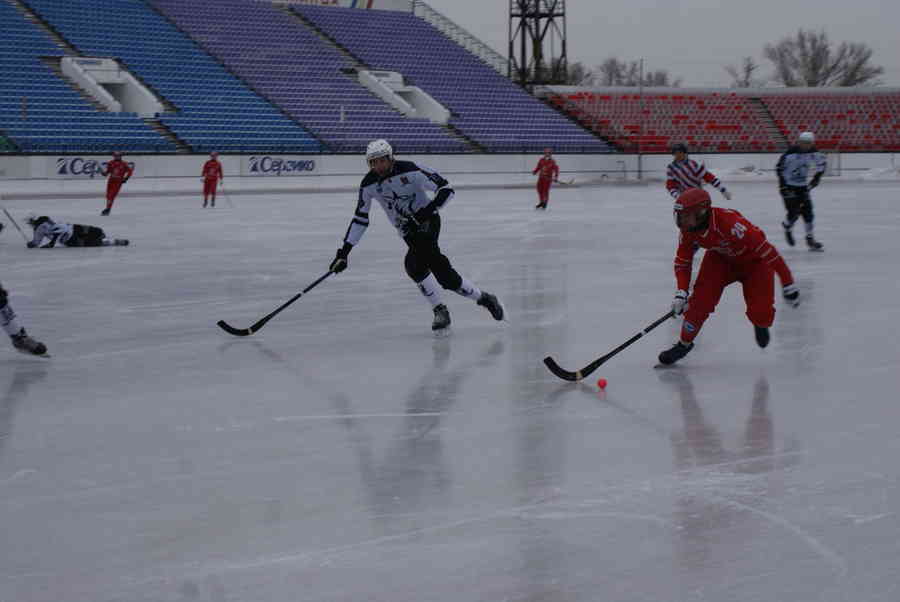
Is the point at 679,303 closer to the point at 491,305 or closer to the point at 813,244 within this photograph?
the point at 491,305

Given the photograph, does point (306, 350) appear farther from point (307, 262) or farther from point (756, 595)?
point (307, 262)

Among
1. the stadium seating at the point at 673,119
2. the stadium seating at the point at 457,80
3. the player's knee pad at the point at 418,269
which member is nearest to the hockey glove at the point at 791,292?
the player's knee pad at the point at 418,269

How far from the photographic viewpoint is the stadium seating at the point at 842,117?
50.0 meters

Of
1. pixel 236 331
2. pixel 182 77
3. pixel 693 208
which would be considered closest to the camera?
pixel 693 208

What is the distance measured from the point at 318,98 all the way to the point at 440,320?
33928 mm

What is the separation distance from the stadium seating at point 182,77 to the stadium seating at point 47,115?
4.63 feet

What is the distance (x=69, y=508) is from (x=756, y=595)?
227 centimetres

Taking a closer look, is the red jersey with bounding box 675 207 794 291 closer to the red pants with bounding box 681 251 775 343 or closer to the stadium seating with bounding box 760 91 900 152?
the red pants with bounding box 681 251 775 343

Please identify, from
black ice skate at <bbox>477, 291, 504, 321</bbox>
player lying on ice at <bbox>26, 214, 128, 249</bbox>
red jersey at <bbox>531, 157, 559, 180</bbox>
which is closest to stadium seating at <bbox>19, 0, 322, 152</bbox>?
red jersey at <bbox>531, 157, 559, 180</bbox>

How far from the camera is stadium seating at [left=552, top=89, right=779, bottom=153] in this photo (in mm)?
47562

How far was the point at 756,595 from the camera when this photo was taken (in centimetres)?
316

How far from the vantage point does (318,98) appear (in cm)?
4153

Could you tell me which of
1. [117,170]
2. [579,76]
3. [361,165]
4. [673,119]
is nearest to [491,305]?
[117,170]

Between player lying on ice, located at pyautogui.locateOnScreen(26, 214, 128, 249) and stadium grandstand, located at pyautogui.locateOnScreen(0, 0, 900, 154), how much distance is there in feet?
53.2
